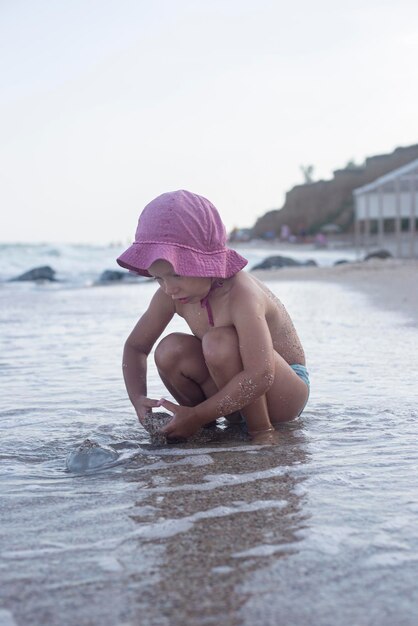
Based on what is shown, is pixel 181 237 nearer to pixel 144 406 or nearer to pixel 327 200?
pixel 144 406

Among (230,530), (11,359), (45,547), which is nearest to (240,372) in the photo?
(230,530)

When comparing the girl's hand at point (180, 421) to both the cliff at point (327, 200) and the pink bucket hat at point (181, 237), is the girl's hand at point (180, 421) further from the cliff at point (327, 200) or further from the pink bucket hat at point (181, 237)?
the cliff at point (327, 200)

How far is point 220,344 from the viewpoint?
9.87 feet

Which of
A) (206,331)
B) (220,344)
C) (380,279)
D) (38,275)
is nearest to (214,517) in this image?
(220,344)

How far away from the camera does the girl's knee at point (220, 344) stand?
3.00 m

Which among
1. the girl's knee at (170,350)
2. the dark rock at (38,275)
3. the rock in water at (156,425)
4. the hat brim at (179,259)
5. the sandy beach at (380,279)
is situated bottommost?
the dark rock at (38,275)

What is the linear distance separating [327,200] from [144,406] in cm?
6781

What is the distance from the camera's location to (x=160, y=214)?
112 inches

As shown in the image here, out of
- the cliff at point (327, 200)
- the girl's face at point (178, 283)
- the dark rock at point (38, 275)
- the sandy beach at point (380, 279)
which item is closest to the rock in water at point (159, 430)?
the girl's face at point (178, 283)

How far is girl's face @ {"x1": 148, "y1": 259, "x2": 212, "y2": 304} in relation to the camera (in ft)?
9.41

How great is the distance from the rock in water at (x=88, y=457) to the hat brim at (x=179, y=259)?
0.64 metres

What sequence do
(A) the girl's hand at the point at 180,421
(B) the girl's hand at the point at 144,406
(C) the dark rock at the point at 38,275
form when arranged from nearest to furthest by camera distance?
(A) the girl's hand at the point at 180,421
(B) the girl's hand at the point at 144,406
(C) the dark rock at the point at 38,275

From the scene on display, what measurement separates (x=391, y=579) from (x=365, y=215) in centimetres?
2376

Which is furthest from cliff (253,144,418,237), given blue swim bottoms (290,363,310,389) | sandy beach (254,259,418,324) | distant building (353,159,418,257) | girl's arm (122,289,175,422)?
girl's arm (122,289,175,422)
